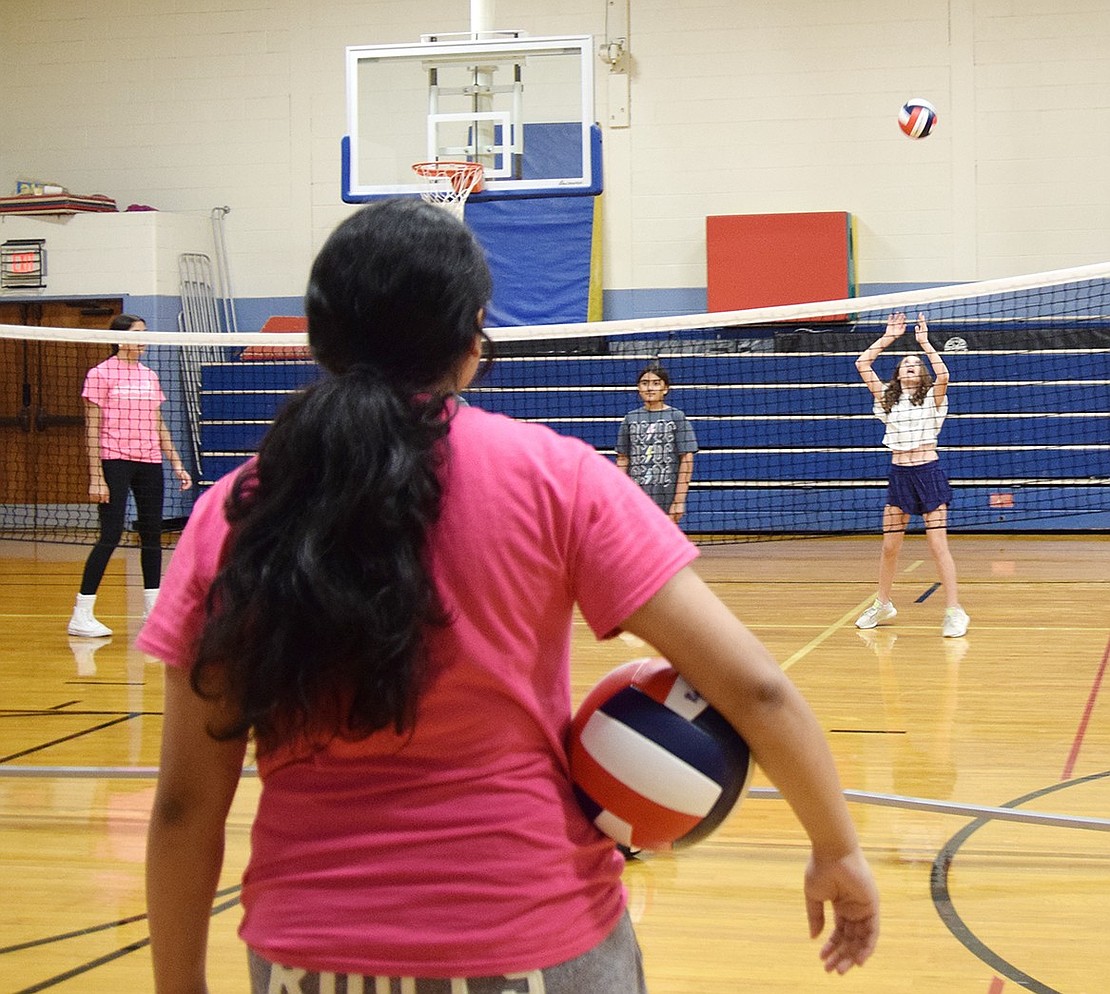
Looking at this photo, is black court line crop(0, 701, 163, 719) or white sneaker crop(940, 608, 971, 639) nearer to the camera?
black court line crop(0, 701, 163, 719)

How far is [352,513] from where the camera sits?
1173 millimetres

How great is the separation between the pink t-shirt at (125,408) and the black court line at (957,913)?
5.05 m

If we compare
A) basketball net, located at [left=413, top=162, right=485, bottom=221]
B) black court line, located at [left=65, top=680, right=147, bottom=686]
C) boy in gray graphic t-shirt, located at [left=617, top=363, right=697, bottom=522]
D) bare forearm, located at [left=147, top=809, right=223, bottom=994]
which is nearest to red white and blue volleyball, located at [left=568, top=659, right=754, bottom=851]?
bare forearm, located at [left=147, top=809, right=223, bottom=994]

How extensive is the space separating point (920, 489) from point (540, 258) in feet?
21.5

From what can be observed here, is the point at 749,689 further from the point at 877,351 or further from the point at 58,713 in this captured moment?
the point at 877,351

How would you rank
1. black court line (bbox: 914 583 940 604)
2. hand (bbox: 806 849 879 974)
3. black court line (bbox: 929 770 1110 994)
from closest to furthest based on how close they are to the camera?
hand (bbox: 806 849 879 974), black court line (bbox: 929 770 1110 994), black court line (bbox: 914 583 940 604)

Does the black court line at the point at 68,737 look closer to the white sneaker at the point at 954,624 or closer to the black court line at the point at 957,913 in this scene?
the black court line at the point at 957,913

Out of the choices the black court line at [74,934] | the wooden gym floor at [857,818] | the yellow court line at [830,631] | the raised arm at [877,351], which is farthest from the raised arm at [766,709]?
the raised arm at [877,351]

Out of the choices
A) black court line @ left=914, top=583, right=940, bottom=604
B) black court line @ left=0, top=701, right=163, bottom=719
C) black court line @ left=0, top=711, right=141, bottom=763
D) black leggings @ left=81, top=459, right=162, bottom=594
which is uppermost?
black leggings @ left=81, top=459, right=162, bottom=594

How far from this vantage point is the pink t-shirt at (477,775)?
3.92 ft

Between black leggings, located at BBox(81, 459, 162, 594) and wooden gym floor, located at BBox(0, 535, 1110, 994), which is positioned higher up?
black leggings, located at BBox(81, 459, 162, 594)

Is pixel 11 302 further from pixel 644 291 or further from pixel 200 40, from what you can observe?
pixel 644 291

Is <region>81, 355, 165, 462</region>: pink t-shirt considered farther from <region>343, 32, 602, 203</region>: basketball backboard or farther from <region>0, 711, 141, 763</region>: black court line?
<region>343, 32, 602, 203</region>: basketball backboard

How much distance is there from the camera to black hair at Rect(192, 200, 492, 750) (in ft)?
3.84
